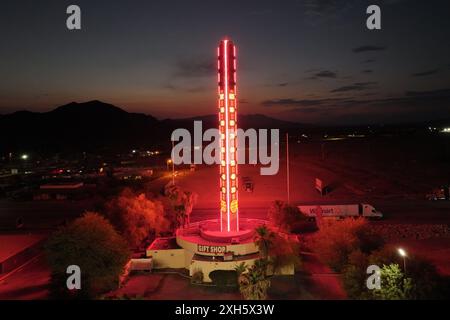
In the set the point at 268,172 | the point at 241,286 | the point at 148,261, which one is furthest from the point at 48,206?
the point at 268,172

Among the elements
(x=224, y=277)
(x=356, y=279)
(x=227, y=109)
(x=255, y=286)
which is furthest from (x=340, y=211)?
(x=255, y=286)

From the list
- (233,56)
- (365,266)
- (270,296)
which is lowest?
(270,296)

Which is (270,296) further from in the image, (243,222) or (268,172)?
(268,172)

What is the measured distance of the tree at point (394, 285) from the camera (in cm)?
1986

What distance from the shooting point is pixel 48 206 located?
53.2m

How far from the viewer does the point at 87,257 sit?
24969mm

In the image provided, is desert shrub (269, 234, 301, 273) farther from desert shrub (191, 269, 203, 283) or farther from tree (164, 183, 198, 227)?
tree (164, 183, 198, 227)

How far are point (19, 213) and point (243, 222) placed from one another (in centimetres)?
3070

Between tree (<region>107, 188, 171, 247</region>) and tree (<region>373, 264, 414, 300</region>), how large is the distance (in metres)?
19.5

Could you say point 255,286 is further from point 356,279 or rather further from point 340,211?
point 340,211

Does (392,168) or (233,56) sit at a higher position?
(233,56)

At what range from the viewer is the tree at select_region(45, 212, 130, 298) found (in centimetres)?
2403

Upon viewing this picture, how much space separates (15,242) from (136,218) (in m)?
11.5

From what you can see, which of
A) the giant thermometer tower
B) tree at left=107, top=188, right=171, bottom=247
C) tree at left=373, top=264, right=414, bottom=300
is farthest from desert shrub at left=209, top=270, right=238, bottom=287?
tree at left=107, top=188, right=171, bottom=247
